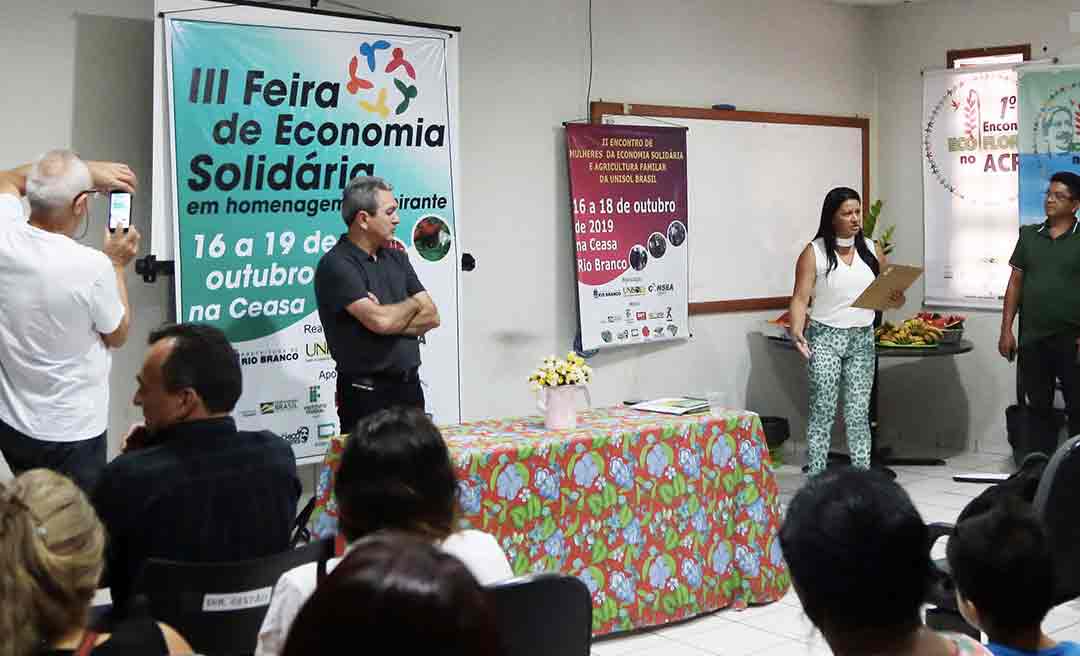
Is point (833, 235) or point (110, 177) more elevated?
point (110, 177)

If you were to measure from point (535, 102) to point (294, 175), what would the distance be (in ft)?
5.17

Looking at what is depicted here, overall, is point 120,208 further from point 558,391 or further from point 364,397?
point 558,391

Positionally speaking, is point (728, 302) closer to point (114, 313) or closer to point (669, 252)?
point (669, 252)

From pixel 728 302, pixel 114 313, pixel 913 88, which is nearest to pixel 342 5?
pixel 114 313

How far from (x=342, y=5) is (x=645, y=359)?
2510 mm

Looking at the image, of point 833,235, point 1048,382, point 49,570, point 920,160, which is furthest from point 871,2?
point 49,570

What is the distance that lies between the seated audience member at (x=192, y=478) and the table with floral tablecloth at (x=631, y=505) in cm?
114

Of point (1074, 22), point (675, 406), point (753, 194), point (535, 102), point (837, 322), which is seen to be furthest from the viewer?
point (753, 194)

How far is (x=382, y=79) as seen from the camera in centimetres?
523

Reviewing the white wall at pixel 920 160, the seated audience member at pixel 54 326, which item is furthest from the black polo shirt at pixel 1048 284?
the seated audience member at pixel 54 326

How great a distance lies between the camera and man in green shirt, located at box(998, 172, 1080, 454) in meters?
6.00

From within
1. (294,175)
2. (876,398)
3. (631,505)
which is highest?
(294,175)

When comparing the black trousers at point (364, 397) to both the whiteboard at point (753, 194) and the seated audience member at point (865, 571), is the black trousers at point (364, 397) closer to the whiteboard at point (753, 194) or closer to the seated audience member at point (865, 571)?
the whiteboard at point (753, 194)

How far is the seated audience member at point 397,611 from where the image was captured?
3.11 feet
